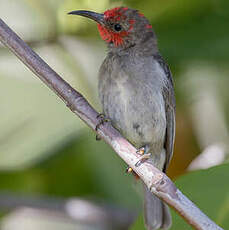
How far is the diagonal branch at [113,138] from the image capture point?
2.62m

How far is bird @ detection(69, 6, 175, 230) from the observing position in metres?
4.15

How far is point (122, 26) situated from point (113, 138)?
1.58 metres

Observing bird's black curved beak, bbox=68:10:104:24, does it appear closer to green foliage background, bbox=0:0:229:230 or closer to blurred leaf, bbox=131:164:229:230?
green foliage background, bbox=0:0:229:230

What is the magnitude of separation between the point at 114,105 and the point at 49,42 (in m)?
0.76

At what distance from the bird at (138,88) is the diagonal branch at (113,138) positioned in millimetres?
932

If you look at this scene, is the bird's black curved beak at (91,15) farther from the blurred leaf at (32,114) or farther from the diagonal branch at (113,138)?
the diagonal branch at (113,138)

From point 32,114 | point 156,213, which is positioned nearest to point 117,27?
point 32,114

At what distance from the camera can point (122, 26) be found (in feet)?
14.8

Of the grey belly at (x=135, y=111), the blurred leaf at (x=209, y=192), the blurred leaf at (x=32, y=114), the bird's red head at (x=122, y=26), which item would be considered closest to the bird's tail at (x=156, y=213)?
the grey belly at (x=135, y=111)

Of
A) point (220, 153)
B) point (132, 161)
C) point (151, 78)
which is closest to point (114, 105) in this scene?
point (151, 78)

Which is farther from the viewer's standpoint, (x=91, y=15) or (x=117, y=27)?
(x=117, y=27)

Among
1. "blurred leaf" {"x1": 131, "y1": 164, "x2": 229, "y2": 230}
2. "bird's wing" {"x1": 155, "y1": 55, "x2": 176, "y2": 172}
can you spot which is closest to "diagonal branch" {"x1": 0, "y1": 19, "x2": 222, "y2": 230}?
"blurred leaf" {"x1": 131, "y1": 164, "x2": 229, "y2": 230}

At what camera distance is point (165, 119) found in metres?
4.31

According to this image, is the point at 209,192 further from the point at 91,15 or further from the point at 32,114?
the point at 32,114
